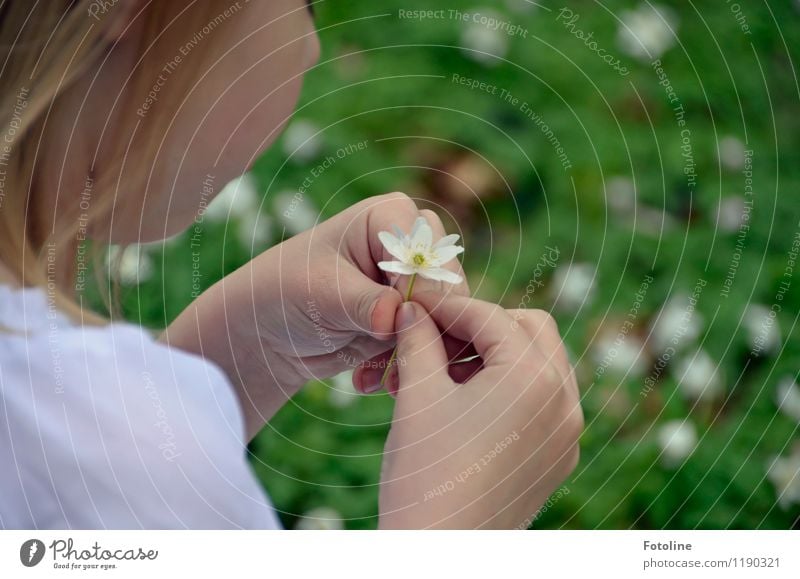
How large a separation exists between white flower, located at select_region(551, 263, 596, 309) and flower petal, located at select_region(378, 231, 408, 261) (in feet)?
0.37

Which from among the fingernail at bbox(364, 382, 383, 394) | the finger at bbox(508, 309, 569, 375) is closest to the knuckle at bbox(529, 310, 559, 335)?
the finger at bbox(508, 309, 569, 375)

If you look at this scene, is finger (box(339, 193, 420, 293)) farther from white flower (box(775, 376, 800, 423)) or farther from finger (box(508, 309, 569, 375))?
white flower (box(775, 376, 800, 423))

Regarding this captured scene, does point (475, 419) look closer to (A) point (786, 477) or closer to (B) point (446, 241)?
(B) point (446, 241)

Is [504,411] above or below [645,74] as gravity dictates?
below

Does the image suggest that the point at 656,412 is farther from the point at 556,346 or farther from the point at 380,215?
the point at 380,215

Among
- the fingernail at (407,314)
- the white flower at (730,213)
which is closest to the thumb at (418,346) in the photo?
the fingernail at (407,314)

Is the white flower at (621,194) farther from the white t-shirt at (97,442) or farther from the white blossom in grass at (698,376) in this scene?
the white t-shirt at (97,442)

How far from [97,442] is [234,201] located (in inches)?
6.8

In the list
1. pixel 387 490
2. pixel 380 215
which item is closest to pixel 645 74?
pixel 380 215

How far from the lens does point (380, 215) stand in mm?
536

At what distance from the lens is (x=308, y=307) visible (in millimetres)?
550

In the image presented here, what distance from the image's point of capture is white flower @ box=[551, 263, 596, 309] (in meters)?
0.56

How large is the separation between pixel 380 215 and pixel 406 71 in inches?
4.0

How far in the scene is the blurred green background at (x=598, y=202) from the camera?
1.84ft
